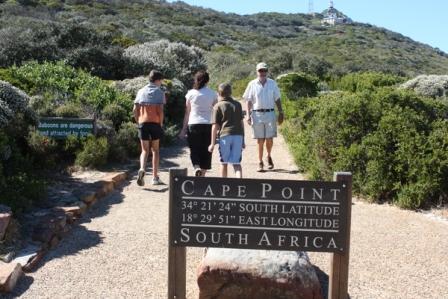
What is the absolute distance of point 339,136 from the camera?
872 centimetres

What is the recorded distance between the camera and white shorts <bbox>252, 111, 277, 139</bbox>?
9609mm

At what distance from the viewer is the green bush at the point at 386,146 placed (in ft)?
25.9

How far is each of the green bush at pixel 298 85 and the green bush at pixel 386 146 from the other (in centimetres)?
909

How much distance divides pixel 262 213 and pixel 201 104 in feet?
12.1

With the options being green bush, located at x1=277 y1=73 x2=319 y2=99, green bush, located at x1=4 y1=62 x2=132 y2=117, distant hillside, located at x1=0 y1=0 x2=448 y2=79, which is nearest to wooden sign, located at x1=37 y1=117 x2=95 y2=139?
green bush, located at x1=4 y1=62 x2=132 y2=117

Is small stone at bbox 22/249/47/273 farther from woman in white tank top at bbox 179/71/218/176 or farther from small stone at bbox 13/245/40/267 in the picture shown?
woman in white tank top at bbox 179/71/218/176

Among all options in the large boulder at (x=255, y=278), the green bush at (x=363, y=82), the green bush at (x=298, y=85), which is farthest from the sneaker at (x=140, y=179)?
the green bush at (x=363, y=82)

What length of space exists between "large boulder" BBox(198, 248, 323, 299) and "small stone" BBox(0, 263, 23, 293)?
5.13 ft

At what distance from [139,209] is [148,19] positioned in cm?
4102

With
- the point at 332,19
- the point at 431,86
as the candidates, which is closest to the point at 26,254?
the point at 431,86

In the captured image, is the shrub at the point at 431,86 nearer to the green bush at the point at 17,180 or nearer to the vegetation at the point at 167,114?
the vegetation at the point at 167,114

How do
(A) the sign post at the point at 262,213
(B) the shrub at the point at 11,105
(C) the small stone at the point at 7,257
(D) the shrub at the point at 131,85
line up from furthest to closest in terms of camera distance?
(D) the shrub at the point at 131,85
(B) the shrub at the point at 11,105
(C) the small stone at the point at 7,257
(A) the sign post at the point at 262,213

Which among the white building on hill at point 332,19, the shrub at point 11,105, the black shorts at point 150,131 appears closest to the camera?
the shrub at point 11,105

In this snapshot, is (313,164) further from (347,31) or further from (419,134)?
(347,31)
